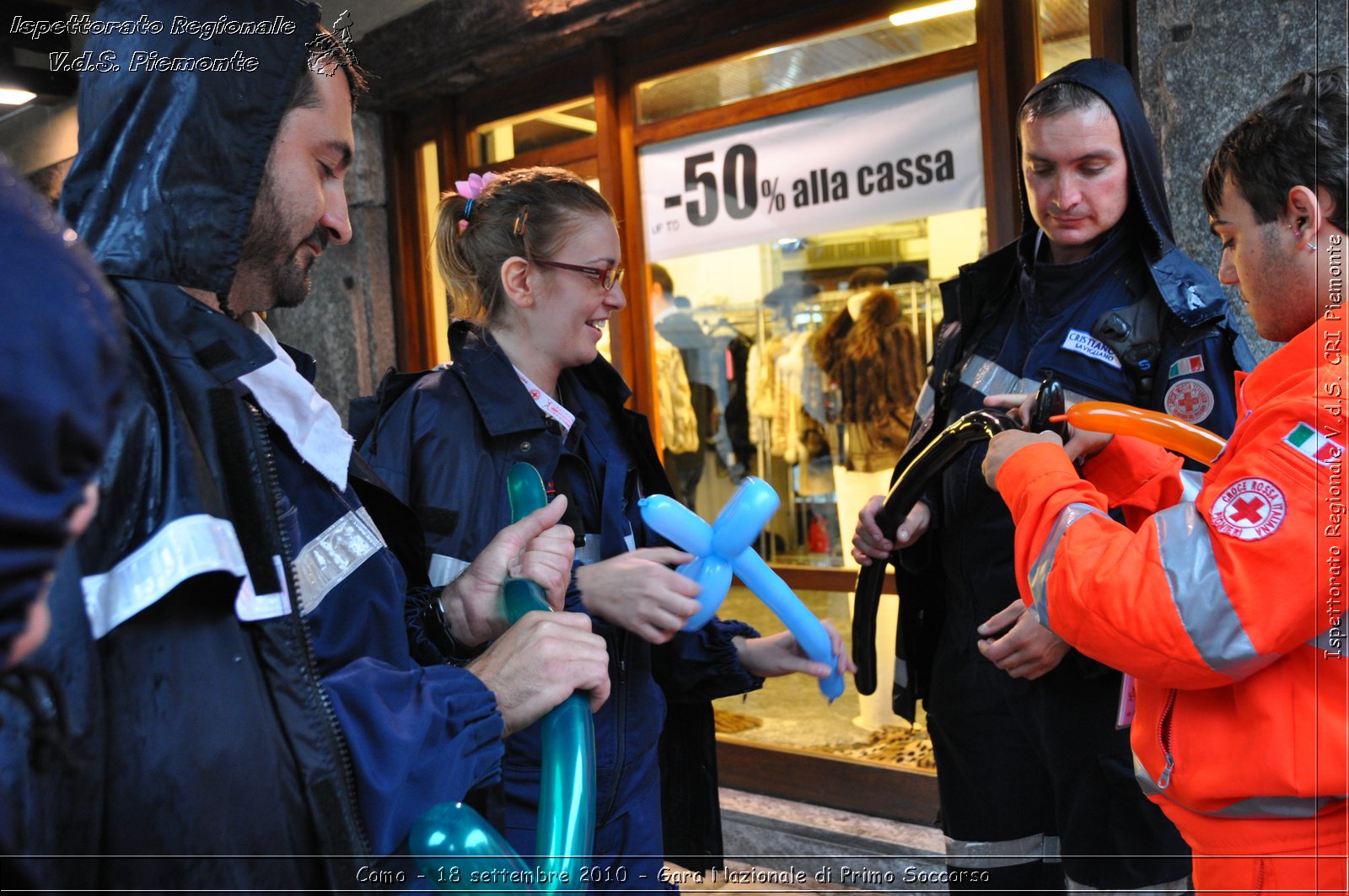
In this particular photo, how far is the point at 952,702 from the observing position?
2.36 metres

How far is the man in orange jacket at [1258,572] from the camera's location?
4.03 feet

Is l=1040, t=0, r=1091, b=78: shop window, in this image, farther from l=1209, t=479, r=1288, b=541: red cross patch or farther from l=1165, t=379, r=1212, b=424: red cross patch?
l=1209, t=479, r=1288, b=541: red cross patch

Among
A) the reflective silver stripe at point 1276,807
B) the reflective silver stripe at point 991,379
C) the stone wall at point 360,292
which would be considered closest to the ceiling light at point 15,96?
the stone wall at point 360,292

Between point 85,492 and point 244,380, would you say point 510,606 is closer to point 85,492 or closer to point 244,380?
point 244,380

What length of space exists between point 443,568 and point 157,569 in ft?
3.37

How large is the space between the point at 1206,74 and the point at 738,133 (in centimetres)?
200

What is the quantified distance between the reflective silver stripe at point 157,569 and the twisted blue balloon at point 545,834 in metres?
0.37

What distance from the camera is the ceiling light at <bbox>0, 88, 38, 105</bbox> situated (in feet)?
16.0

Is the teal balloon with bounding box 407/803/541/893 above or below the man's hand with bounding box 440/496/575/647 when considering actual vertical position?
below

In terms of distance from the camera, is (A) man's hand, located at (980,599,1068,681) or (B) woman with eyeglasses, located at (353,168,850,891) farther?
(A) man's hand, located at (980,599,1068,681)

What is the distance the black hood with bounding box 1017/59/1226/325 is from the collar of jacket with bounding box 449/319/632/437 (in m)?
1.41

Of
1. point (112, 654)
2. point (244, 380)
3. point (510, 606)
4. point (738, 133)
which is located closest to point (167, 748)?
point (112, 654)

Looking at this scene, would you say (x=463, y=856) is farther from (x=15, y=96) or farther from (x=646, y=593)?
(x=15, y=96)

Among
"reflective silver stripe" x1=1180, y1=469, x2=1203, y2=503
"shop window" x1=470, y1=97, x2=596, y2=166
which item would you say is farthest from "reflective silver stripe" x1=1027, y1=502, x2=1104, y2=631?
"shop window" x1=470, y1=97, x2=596, y2=166
